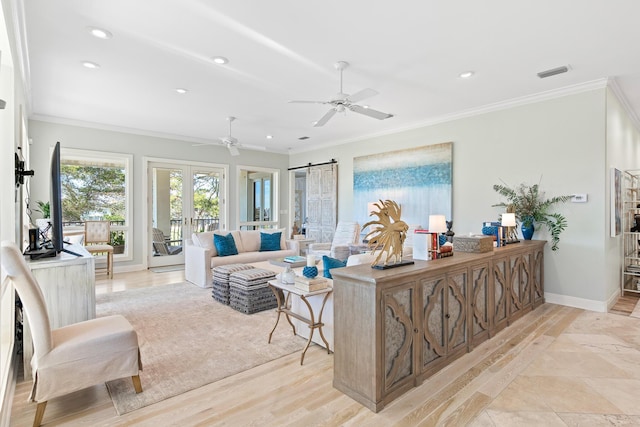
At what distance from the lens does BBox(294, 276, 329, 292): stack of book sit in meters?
2.76

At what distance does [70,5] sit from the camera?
2.58 meters

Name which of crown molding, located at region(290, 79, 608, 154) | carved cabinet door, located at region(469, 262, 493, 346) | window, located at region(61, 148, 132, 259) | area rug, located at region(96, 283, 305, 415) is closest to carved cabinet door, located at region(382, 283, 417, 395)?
carved cabinet door, located at region(469, 262, 493, 346)

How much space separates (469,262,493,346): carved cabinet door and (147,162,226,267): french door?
621cm

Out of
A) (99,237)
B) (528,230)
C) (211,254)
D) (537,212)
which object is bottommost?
(211,254)

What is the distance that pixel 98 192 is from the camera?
639 centimetres

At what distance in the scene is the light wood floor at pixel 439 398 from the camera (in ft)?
6.61

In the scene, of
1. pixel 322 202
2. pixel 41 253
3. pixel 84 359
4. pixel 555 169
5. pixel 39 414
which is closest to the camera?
pixel 39 414

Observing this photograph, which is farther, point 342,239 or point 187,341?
point 342,239

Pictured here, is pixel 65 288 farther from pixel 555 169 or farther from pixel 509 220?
pixel 555 169

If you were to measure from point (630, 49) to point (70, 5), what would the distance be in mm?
5017

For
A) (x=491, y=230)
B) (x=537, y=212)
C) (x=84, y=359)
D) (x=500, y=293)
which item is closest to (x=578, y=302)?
(x=537, y=212)

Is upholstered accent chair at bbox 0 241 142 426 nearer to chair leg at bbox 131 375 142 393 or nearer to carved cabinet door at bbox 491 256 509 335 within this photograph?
chair leg at bbox 131 375 142 393

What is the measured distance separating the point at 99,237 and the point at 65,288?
13.1ft

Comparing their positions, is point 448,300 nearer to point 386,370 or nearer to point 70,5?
point 386,370
